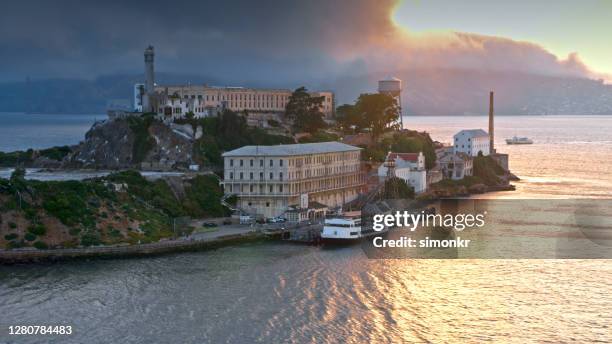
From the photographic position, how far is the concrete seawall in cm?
3841

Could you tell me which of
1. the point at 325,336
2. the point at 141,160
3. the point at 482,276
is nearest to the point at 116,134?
the point at 141,160

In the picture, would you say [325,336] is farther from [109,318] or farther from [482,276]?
[482,276]

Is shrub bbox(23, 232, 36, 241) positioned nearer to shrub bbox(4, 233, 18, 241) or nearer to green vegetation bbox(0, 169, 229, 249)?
green vegetation bbox(0, 169, 229, 249)

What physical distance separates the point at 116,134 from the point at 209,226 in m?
18.6

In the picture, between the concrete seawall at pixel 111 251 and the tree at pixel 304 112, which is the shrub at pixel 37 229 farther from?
the tree at pixel 304 112

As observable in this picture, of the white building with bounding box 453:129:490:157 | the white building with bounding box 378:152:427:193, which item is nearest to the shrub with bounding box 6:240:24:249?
the white building with bounding box 378:152:427:193

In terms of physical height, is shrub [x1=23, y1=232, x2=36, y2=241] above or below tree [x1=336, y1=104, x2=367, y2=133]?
below

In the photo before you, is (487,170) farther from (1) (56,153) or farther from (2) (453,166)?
(1) (56,153)

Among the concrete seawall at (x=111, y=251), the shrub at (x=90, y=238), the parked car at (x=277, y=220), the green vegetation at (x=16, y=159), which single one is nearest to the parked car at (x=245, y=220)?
the parked car at (x=277, y=220)

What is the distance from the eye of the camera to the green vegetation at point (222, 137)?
57844 mm

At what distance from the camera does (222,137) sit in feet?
201

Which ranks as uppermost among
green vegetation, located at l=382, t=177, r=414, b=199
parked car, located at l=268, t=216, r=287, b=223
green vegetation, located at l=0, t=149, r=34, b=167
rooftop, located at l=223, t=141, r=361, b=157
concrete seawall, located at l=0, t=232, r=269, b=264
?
rooftop, located at l=223, t=141, r=361, b=157

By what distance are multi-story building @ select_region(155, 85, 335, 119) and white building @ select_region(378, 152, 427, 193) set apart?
13491 millimetres

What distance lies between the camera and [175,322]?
28891 millimetres
